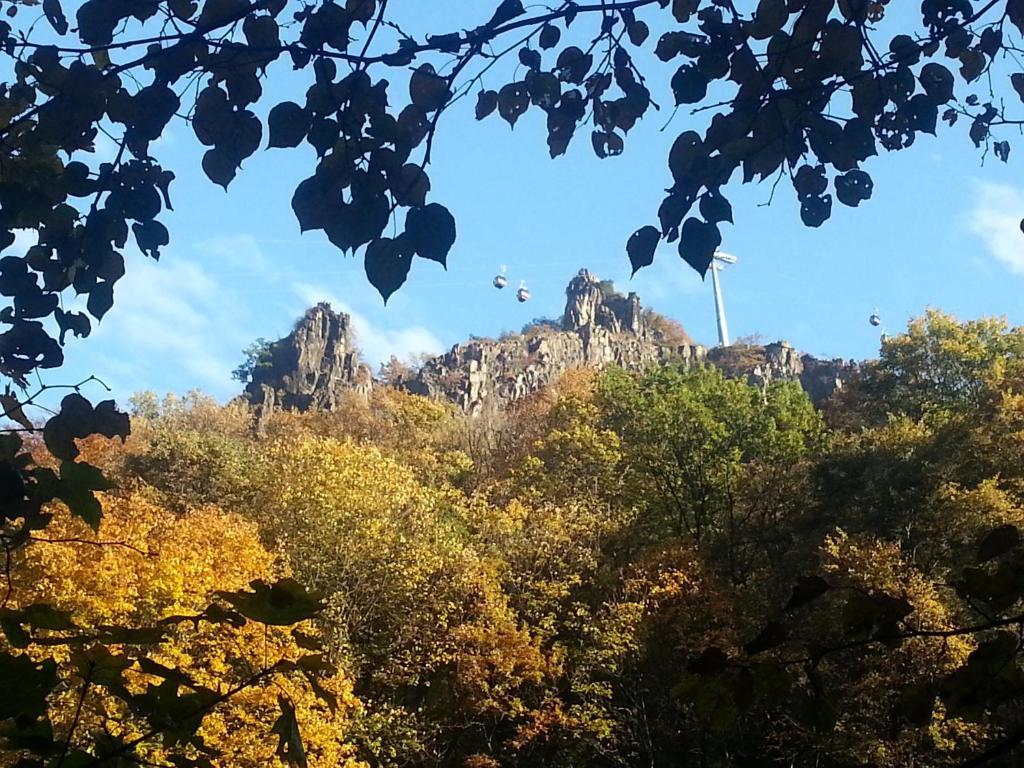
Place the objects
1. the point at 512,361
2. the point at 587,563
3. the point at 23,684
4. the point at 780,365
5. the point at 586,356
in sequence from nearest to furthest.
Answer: the point at 23,684
the point at 587,563
the point at 780,365
the point at 512,361
the point at 586,356

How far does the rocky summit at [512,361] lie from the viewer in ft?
169

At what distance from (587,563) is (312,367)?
120ft

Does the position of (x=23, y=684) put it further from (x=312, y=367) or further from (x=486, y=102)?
(x=312, y=367)

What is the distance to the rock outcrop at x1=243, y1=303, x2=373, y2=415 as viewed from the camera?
5038 cm

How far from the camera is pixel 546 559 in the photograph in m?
19.0

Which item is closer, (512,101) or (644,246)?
(644,246)

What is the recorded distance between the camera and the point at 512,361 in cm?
5862

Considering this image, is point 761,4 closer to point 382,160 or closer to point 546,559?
point 382,160

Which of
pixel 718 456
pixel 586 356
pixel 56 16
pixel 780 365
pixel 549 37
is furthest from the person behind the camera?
pixel 586 356

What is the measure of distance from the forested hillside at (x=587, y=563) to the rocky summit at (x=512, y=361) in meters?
21.7

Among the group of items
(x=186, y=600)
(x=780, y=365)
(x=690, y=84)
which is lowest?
(x=690, y=84)

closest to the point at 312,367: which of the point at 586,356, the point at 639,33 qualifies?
the point at 586,356

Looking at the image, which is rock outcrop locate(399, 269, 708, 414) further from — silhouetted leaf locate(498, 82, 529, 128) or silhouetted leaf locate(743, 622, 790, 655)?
silhouetted leaf locate(743, 622, 790, 655)

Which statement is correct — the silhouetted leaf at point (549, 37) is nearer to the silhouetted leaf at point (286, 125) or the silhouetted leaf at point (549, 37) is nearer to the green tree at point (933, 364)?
the silhouetted leaf at point (286, 125)
